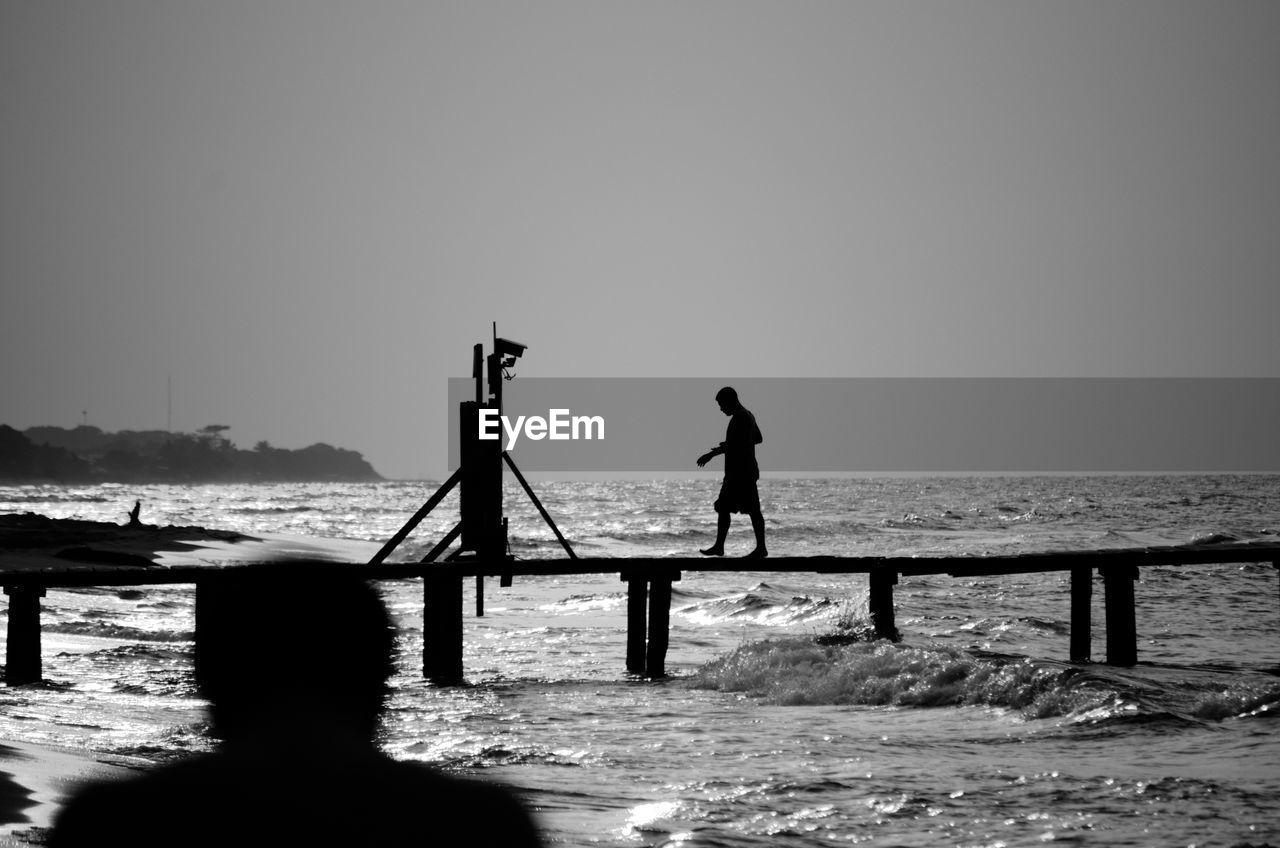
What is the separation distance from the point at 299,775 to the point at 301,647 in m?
0.99

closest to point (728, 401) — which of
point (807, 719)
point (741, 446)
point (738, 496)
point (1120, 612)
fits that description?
point (741, 446)

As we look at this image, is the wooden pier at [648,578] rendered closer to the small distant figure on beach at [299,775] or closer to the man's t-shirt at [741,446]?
the man's t-shirt at [741,446]

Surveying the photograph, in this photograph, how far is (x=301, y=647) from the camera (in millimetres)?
7703

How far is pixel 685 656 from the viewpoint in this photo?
1803cm

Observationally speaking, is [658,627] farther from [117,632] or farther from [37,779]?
[117,632]

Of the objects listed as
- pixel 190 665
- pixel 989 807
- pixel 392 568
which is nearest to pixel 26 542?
pixel 190 665

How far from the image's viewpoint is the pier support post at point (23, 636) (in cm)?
1394

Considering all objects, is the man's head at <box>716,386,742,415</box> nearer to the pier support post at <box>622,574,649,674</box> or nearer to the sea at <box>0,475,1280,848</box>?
the sea at <box>0,475,1280,848</box>

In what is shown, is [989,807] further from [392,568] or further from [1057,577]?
[1057,577]

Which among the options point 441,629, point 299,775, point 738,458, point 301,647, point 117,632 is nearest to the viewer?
point 301,647

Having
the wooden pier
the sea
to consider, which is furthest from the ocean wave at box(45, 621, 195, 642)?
the wooden pier

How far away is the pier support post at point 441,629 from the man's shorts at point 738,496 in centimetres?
335

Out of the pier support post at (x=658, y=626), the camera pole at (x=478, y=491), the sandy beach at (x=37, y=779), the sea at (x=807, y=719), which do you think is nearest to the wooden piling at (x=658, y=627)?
→ the pier support post at (x=658, y=626)

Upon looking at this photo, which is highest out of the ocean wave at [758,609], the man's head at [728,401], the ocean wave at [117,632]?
the man's head at [728,401]
